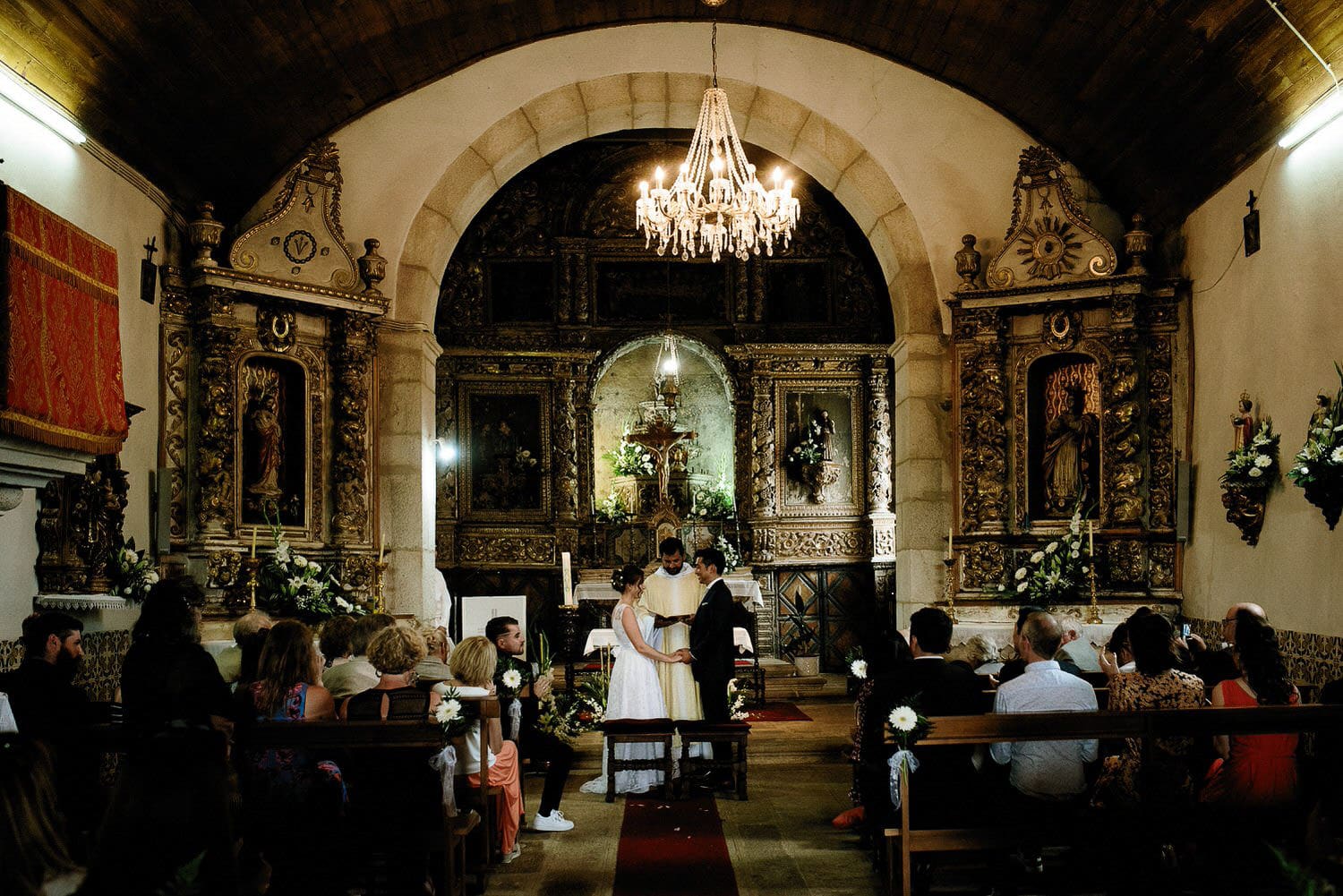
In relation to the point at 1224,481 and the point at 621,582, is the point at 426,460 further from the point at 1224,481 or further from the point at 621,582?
the point at 1224,481

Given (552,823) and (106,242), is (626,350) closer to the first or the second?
(106,242)

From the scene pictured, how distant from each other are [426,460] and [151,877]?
26.1 ft

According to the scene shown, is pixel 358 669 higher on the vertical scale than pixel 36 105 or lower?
lower

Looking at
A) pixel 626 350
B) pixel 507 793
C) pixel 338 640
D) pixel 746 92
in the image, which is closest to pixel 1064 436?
pixel 746 92

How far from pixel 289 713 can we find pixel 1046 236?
7804 millimetres

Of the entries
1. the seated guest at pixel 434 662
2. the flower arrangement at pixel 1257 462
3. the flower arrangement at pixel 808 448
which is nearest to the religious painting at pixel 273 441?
the seated guest at pixel 434 662

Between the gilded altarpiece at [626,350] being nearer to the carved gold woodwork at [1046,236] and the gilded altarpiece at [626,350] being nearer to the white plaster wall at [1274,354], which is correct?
the carved gold woodwork at [1046,236]

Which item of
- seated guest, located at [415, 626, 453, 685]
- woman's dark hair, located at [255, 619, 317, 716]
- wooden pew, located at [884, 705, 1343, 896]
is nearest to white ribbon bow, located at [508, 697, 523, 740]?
seated guest, located at [415, 626, 453, 685]

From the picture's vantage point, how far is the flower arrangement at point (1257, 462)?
8.60m

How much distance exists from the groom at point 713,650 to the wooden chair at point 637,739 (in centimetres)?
34

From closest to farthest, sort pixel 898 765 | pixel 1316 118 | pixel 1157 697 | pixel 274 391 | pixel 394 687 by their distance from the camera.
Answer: pixel 898 765, pixel 1157 697, pixel 394 687, pixel 1316 118, pixel 274 391

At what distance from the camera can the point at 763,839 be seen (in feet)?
23.1

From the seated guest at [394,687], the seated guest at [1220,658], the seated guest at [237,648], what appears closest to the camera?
the seated guest at [394,687]

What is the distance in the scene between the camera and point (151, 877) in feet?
12.1
